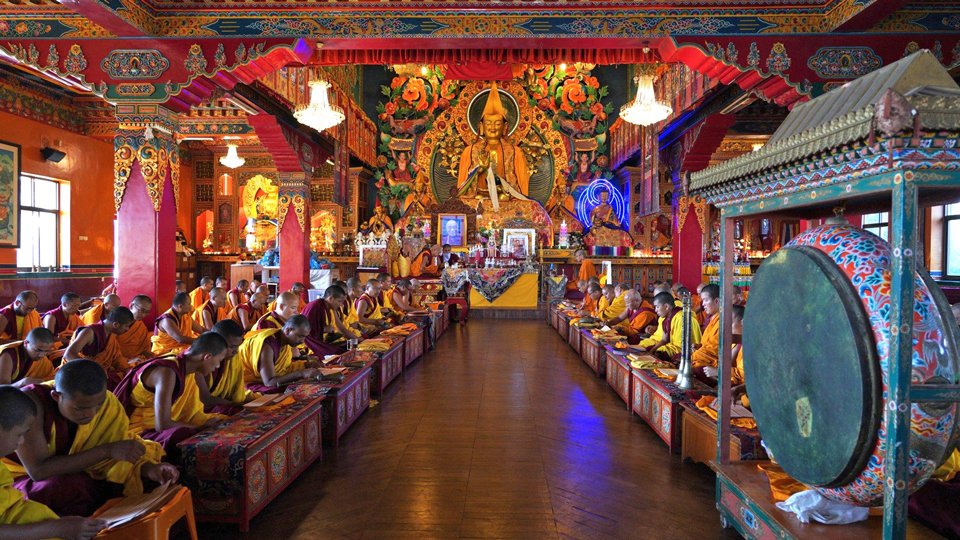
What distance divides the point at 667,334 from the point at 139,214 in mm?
6363

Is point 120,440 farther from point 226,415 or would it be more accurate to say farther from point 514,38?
point 514,38

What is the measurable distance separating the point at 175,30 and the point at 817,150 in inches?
275

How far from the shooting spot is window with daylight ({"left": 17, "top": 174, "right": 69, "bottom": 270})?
1043 cm

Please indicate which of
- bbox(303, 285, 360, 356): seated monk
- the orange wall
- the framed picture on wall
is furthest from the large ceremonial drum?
the orange wall

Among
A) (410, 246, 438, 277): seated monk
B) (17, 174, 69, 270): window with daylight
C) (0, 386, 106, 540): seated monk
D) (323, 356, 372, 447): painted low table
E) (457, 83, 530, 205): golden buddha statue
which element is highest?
(457, 83, 530, 205): golden buddha statue

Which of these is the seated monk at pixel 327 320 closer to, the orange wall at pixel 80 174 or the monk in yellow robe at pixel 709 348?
the monk in yellow robe at pixel 709 348

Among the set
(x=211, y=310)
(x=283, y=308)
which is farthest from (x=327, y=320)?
(x=211, y=310)

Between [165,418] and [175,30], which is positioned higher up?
[175,30]

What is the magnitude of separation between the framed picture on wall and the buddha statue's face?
12854 millimetres

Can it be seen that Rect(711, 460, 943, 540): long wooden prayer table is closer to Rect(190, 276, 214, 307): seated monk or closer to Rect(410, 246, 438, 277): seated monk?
Rect(190, 276, 214, 307): seated monk

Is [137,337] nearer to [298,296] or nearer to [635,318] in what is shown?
[298,296]

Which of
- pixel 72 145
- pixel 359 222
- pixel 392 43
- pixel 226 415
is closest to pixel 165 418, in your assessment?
pixel 226 415

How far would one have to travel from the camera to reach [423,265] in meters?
15.3

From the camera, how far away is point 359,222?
61.7 feet
